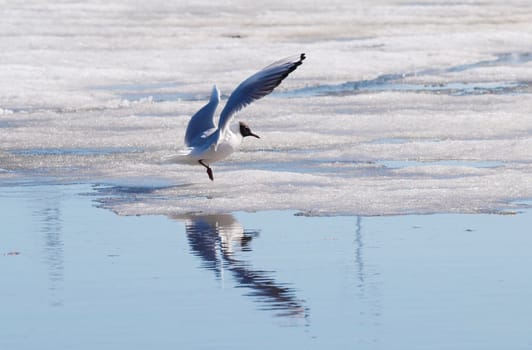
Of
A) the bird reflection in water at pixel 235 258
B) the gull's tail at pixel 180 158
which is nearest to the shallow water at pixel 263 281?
the bird reflection in water at pixel 235 258

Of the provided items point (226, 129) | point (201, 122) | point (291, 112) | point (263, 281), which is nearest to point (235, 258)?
point (263, 281)

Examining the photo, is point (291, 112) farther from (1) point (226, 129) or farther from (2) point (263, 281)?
(2) point (263, 281)

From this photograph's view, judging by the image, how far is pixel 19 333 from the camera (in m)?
6.04

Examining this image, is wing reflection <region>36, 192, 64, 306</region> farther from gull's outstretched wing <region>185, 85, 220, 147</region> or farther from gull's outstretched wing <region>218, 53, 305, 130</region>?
gull's outstretched wing <region>218, 53, 305, 130</region>

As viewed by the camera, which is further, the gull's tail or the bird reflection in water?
the gull's tail

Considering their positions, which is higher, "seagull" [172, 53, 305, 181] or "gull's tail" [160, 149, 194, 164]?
"seagull" [172, 53, 305, 181]

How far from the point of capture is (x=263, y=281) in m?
7.01

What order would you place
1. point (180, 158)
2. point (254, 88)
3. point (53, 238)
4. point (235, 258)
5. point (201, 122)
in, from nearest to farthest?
point (235, 258) → point (53, 238) → point (180, 158) → point (254, 88) → point (201, 122)

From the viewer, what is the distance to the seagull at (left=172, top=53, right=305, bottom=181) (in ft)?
34.3

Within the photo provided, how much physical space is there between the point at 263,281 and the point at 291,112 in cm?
850

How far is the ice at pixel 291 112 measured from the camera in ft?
32.4

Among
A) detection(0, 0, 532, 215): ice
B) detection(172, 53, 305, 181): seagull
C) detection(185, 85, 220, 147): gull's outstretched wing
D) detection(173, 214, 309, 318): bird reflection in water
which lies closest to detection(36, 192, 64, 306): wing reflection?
detection(0, 0, 532, 215): ice

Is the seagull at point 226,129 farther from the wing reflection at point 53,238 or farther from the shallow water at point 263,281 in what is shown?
the shallow water at point 263,281

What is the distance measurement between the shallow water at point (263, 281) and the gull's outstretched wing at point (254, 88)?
1.60m
